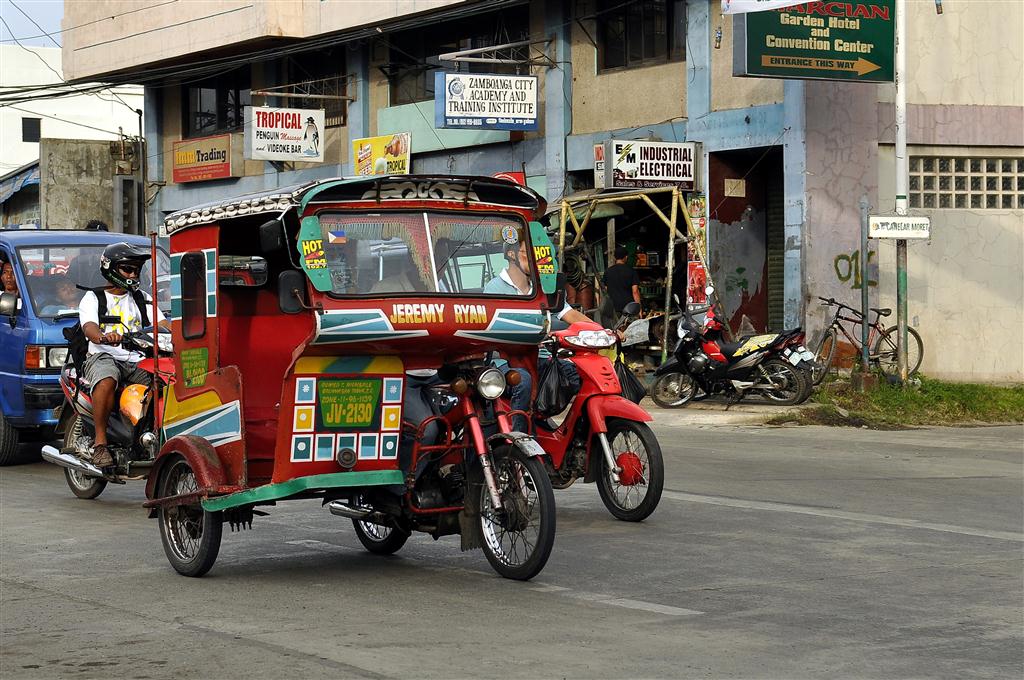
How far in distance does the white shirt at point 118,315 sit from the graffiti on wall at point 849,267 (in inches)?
453

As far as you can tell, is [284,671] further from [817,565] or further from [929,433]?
[929,433]

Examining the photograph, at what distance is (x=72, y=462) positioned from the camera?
11.2 m

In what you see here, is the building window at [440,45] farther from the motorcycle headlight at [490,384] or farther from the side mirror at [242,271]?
the motorcycle headlight at [490,384]

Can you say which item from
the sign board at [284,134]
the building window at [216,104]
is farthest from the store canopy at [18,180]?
the sign board at [284,134]

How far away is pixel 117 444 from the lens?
1098 centimetres

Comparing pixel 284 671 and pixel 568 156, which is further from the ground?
pixel 568 156

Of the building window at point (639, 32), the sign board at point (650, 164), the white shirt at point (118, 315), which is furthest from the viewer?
the building window at point (639, 32)

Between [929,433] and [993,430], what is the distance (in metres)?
0.97

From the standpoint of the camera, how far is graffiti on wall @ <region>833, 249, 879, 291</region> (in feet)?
66.1

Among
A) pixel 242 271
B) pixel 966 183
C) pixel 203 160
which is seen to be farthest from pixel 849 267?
pixel 203 160

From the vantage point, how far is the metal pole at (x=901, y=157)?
18.1 m

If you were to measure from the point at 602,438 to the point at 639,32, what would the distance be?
583 inches

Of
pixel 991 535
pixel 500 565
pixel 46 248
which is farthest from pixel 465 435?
pixel 46 248

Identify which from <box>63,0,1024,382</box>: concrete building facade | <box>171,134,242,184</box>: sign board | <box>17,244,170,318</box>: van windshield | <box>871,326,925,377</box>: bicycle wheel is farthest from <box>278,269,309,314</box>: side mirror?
<box>171,134,242,184</box>: sign board
